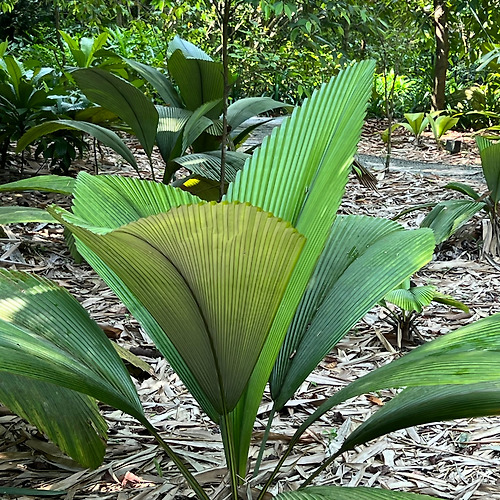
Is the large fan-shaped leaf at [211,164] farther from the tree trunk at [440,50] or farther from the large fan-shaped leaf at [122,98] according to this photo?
the tree trunk at [440,50]

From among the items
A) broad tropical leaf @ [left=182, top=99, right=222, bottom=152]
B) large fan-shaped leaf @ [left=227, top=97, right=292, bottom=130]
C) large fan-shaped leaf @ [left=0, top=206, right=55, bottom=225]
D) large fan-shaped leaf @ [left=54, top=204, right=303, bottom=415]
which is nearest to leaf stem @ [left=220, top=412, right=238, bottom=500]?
large fan-shaped leaf @ [left=54, top=204, right=303, bottom=415]

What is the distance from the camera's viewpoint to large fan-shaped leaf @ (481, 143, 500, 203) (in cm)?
254

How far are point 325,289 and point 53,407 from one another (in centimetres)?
46

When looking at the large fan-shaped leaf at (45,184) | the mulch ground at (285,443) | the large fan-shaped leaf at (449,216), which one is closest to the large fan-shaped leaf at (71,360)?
the mulch ground at (285,443)

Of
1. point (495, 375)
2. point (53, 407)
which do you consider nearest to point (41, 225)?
point (53, 407)

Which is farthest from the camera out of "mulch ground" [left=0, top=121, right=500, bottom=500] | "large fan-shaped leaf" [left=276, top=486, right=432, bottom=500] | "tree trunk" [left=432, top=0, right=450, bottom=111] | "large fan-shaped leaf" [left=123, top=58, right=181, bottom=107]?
"tree trunk" [left=432, top=0, right=450, bottom=111]

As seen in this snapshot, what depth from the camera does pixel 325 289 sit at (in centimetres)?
103

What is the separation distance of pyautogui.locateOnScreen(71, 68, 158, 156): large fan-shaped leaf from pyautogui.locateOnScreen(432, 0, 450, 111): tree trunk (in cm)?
448

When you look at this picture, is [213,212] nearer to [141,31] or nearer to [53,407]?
[53,407]

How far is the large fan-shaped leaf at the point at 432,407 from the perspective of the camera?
0.78 meters

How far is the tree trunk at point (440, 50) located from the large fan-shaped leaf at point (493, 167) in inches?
155

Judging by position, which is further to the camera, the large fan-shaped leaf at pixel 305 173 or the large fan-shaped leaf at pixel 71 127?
the large fan-shaped leaf at pixel 71 127

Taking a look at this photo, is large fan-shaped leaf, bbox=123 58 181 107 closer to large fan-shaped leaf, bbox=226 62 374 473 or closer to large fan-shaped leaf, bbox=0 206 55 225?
large fan-shaped leaf, bbox=0 206 55 225

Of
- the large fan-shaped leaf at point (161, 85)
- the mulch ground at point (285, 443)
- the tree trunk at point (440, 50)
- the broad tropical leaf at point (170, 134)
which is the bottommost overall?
the mulch ground at point (285, 443)
